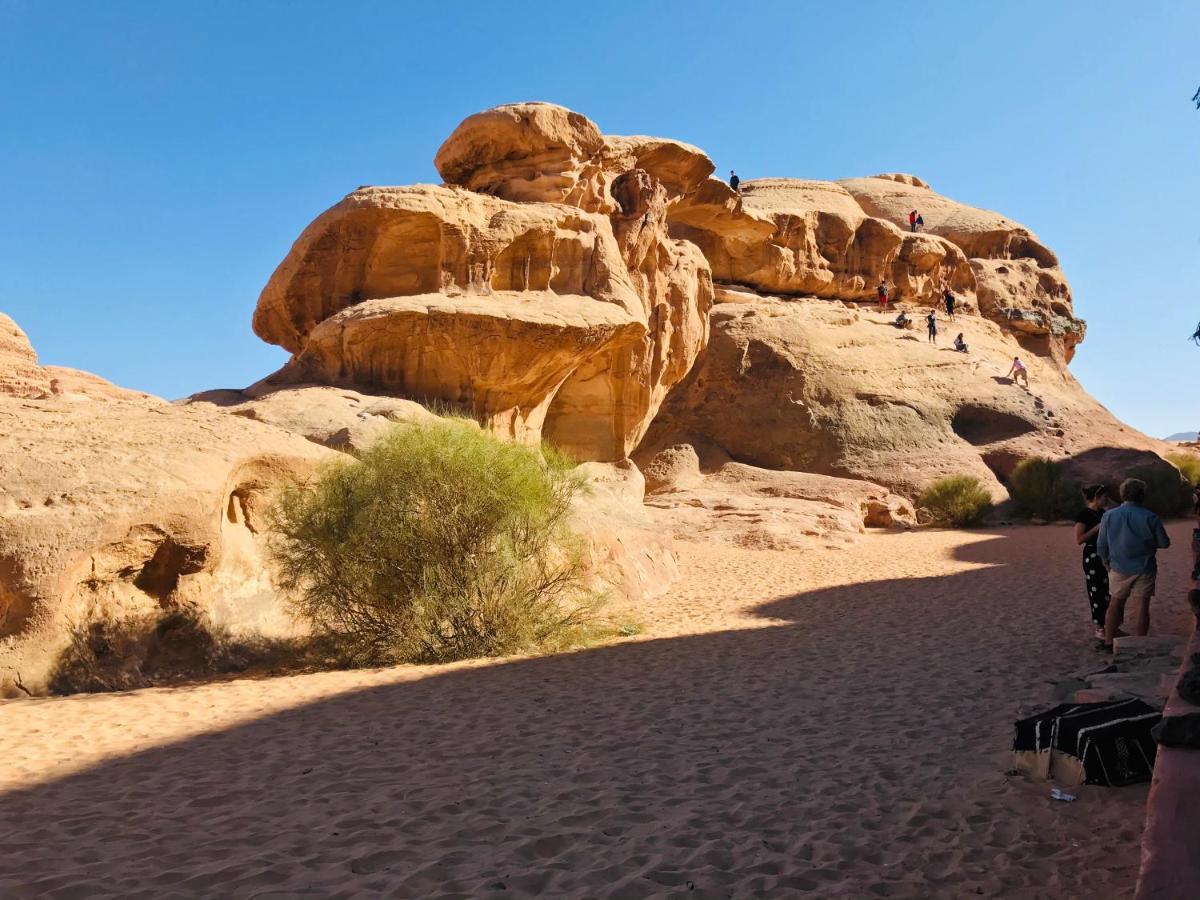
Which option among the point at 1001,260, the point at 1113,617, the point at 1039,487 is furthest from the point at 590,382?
the point at 1001,260

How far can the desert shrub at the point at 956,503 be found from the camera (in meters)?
23.8

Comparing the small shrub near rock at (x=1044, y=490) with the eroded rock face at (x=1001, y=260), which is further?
the eroded rock face at (x=1001, y=260)

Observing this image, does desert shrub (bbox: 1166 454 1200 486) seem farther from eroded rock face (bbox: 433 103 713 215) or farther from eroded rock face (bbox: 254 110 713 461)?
eroded rock face (bbox: 433 103 713 215)

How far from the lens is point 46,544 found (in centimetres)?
789

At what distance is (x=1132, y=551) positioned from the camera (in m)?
7.37

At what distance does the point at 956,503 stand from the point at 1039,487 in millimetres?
2490

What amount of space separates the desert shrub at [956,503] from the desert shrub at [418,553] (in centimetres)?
1683

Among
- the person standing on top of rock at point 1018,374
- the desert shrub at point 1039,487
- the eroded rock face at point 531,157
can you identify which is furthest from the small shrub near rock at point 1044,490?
the eroded rock face at point 531,157

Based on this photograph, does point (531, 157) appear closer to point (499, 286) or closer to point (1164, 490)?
point (499, 286)

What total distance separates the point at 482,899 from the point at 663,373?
772 inches

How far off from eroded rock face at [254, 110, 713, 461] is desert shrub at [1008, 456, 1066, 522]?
11370 mm

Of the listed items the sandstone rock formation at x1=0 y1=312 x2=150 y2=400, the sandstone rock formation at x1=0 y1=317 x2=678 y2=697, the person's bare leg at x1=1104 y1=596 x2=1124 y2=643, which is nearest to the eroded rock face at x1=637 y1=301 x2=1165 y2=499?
the sandstone rock formation at x1=0 y1=312 x2=150 y2=400

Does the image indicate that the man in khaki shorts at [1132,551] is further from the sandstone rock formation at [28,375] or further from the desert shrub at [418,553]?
the sandstone rock formation at [28,375]

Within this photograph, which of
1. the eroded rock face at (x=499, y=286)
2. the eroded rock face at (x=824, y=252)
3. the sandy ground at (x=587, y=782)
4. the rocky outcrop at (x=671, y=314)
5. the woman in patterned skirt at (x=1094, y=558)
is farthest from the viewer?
the eroded rock face at (x=824, y=252)
